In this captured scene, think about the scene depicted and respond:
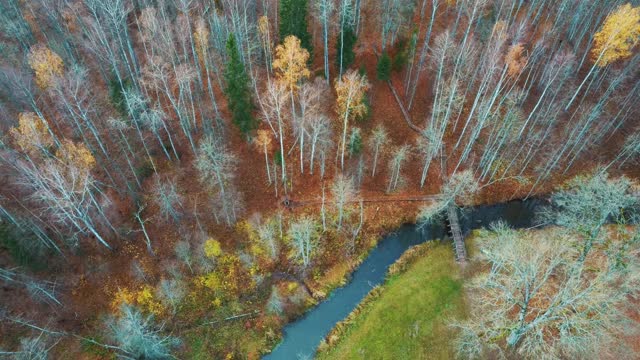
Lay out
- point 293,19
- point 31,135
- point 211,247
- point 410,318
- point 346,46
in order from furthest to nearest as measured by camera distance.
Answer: point 346,46, point 293,19, point 211,247, point 410,318, point 31,135

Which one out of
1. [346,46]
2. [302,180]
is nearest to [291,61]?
[346,46]

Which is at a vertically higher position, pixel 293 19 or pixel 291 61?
pixel 293 19

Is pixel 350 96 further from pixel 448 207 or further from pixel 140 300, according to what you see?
pixel 140 300

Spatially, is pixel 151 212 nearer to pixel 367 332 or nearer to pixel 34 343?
pixel 34 343

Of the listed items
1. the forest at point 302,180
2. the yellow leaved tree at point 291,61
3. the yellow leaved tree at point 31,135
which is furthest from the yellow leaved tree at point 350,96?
the yellow leaved tree at point 31,135

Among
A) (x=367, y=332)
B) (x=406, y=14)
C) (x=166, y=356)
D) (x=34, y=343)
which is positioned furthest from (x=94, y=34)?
(x=367, y=332)

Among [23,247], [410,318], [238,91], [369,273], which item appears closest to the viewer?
[23,247]

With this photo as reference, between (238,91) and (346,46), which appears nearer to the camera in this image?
(238,91)
